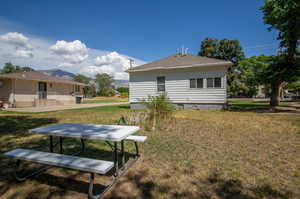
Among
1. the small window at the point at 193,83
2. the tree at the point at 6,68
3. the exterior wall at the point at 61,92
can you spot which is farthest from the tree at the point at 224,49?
the tree at the point at 6,68

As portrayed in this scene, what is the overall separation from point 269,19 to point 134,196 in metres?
13.2

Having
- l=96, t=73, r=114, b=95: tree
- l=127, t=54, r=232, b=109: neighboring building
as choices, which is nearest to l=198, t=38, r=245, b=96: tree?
l=127, t=54, r=232, b=109: neighboring building

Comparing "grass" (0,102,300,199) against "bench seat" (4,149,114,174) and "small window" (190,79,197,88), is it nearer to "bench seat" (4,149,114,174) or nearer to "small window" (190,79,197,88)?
"bench seat" (4,149,114,174)

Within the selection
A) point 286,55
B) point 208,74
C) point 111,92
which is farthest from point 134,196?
point 111,92

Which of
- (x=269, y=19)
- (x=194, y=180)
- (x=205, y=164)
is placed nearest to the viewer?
(x=194, y=180)

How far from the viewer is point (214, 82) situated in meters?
10.1

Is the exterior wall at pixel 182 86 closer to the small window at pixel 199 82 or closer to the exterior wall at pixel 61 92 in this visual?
the small window at pixel 199 82

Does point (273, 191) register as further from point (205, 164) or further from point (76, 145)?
→ point (76, 145)

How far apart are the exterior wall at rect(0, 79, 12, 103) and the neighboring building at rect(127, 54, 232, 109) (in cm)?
1281

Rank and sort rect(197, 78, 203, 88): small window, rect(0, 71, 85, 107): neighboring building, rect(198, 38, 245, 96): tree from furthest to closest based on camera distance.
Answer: rect(198, 38, 245, 96): tree, rect(0, 71, 85, 107): neighboring building, rect(197, 78, 203, 88): small window

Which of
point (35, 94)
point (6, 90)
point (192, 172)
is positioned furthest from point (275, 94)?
point (6, 90)

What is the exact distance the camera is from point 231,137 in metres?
4.41

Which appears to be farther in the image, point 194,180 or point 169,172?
point 169,172

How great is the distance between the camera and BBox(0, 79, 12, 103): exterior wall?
1446 cm
